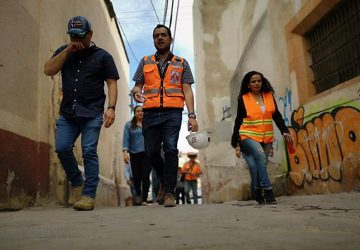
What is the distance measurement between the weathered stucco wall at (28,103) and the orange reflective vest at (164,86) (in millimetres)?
1366

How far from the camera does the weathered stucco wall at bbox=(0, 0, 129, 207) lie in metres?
3.96

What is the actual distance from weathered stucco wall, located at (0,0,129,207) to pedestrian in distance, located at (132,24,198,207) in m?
1.25

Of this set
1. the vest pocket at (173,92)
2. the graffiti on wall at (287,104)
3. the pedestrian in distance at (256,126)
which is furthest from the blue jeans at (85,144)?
the graffiti on wall at (287,104)

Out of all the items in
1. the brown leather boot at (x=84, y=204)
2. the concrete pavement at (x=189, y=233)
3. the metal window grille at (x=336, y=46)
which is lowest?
the concrete pavement at (x=189, y=233)

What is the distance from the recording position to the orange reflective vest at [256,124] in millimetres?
4434

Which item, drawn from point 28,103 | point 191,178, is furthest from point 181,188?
point 28,103

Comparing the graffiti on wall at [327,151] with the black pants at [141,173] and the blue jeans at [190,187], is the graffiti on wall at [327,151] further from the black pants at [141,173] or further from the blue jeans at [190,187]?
the blue jeans at [190,187]

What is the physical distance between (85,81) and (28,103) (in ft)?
3.43

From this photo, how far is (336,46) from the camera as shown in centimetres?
575

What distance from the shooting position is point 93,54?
3.90m

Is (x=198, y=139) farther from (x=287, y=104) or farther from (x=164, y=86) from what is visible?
(x=287, y=104)

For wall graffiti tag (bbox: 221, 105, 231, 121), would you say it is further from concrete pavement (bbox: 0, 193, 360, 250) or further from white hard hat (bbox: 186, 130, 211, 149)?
concrete pavement (bbox: 0, 193, 360, 250)

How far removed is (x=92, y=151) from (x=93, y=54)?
984 millimetres

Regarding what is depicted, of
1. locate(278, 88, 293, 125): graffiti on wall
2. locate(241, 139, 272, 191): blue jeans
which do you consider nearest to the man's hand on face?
locate(241, 139, 272, 191): blue jeans
